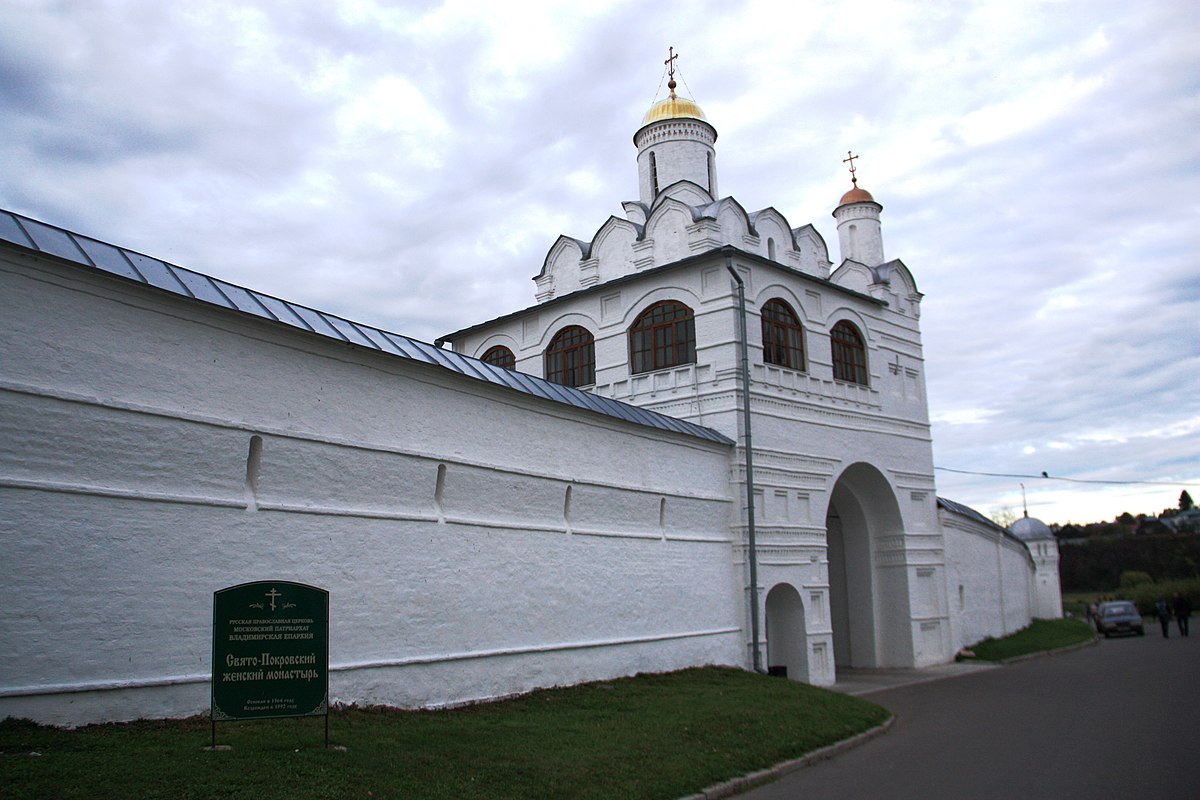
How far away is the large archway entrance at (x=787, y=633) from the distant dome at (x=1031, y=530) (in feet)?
106

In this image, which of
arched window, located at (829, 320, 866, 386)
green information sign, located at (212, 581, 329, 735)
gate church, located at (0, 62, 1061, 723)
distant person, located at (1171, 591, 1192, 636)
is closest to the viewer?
green information sign, located at (212, 581, 329, 735)

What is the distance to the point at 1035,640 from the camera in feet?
95.8

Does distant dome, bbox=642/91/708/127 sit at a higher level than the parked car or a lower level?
higher

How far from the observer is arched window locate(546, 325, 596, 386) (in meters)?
21.9

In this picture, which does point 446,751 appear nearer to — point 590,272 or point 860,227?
point 590,272

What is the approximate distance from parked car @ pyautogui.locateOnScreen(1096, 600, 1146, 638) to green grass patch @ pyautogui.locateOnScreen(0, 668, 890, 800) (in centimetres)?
Result: 2696

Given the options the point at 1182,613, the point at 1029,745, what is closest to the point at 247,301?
the point at 1029,745

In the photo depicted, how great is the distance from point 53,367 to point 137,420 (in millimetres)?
823

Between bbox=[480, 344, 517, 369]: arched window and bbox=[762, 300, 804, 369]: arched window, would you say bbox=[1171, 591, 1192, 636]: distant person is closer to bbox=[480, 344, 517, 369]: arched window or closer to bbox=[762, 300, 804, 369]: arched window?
bbox=[762, 300, 804, 369]: arched window

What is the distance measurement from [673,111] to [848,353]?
23.9ft

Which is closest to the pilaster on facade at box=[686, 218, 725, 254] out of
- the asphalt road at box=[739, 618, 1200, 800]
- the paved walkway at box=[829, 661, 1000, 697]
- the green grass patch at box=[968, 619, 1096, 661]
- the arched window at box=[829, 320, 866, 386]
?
the arched window at box=[829, 320, 866, 386]

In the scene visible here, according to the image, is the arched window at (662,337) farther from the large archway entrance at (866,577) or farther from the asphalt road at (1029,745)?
the asphalt road at (1029,745)

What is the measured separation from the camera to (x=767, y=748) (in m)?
10.4

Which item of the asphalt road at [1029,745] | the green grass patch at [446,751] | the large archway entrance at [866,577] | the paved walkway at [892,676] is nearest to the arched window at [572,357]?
the large archway entrance at [866,577]
